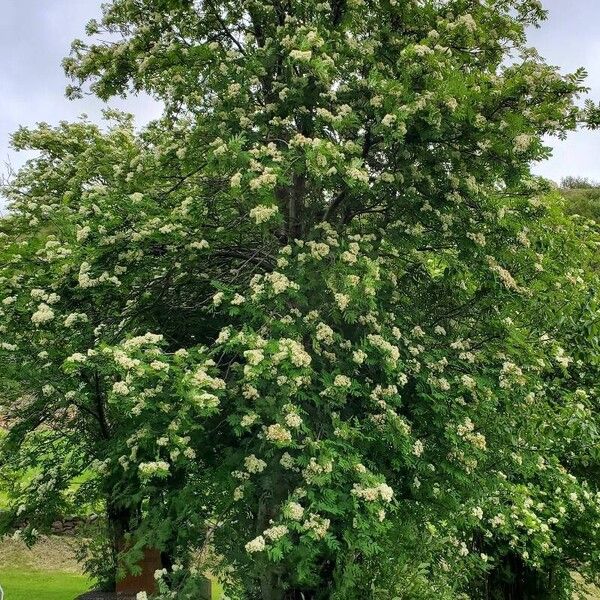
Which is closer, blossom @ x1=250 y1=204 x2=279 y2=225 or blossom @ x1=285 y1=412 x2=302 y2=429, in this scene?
blossom @ x1=285 y1=412 x2=302 y2=429

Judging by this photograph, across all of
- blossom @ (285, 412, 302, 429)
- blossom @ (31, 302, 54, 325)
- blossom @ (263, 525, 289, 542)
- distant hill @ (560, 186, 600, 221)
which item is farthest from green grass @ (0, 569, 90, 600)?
distant hill @ (560, 186, 600, 221)

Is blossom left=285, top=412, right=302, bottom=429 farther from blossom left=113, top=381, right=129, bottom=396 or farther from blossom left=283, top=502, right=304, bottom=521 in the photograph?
blossom left=113, top=381, right=129, bottom=396

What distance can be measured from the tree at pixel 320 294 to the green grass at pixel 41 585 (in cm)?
772

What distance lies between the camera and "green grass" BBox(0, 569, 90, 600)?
51.0 feet

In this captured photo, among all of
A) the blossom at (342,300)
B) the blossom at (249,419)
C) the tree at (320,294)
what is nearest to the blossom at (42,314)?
the tree at (320,294)

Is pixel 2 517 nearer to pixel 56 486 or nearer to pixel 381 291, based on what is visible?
pixel 56 486

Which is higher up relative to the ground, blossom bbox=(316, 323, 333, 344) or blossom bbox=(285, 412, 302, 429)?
blossom bbox=(316, 323, 333, 344)

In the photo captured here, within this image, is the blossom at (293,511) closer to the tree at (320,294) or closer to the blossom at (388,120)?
the tree at (320,294)

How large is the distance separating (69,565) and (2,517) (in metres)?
9.56

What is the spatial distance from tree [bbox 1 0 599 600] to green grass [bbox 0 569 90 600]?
25.3 ft

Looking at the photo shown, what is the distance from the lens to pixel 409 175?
7.90 m

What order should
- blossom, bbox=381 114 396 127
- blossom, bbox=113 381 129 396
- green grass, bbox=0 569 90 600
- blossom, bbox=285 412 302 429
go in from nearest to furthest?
blossom, bbox=113 381 129 396
blossom, bbox=285 412 302 429
blossom, bbox=381 114 396 127
green grass, bbox=0 569 90 600

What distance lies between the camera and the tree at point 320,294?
21.6 ft

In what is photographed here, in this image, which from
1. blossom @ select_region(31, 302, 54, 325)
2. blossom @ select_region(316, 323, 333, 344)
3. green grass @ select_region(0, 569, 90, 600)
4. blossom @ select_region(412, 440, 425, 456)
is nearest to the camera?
blossom @ select_region(316, 323, 333, 344)
